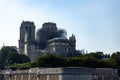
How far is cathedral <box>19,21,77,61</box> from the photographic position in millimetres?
135000

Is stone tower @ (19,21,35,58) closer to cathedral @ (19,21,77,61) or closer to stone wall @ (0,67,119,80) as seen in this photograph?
cathedral @ (19,21,77,61)

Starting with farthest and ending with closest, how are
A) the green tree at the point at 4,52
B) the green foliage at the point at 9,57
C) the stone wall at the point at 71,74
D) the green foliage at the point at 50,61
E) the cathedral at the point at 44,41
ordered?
the cathedral at the point at 44,41 → the green tree at the point at 4,52 → the green foliage at the point at 9,57 → the green foliage at the point at 50,61 → the stone wall at the point at 71,74

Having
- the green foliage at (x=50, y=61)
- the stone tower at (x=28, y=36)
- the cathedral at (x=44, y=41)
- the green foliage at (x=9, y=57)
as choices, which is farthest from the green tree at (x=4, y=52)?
the green foliage at (x=50, y=61)

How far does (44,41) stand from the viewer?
14338 centimetres

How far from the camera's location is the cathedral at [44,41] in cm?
13500

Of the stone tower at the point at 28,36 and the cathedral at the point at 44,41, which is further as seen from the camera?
the stone tower at the point at 28,36

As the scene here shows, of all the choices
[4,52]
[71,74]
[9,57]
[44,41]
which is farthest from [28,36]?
[71,74]

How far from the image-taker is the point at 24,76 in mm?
66062

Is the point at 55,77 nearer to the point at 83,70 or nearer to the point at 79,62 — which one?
the point at 83,70

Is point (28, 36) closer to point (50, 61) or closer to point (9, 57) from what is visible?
point (9, 57)

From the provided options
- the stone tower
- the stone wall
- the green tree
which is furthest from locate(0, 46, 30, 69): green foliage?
the stone wall

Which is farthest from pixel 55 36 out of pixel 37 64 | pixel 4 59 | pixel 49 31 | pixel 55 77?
pixel 55 77

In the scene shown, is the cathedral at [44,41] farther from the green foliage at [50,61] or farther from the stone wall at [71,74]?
the stone wall at [71,74]

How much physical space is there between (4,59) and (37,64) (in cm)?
5104
